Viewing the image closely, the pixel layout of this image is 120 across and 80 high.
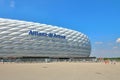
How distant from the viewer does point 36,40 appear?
69.2 metres

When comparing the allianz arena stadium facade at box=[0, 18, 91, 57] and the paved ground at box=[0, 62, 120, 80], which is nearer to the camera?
the paved ground at box=[0, 62, 120, 80]

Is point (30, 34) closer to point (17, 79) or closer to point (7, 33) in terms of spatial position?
point (7, 33)

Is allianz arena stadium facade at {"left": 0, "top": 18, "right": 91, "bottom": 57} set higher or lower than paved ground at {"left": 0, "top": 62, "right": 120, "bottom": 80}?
higher

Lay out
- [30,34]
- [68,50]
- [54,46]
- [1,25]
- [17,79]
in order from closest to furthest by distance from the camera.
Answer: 1. [17,79]
2. [1,25]
3. [30,34]
4. [54,46]
5. [68,50]

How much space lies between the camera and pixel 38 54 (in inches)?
2771

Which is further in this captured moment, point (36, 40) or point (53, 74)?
point (36, 40)

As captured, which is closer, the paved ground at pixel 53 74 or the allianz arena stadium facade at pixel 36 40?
the paved ground at pixel 53 74

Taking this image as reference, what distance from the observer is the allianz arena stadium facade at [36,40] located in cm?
6372

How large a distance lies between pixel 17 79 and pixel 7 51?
5232 cm

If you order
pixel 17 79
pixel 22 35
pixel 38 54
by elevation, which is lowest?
pixel 17 79

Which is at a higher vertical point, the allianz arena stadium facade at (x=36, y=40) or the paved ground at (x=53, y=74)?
the allianz arena stadium facade at (x=36, y=40)

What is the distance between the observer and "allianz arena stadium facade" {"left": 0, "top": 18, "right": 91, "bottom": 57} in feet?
209

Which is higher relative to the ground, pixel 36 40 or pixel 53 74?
pixel 36 40

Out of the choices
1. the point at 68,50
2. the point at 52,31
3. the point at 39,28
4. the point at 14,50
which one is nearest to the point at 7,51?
the point at 14,50
